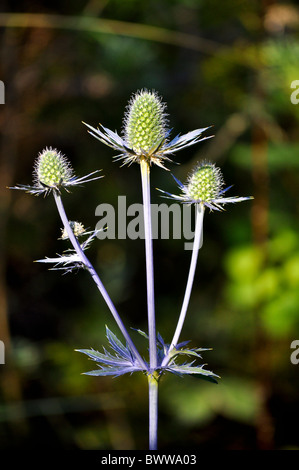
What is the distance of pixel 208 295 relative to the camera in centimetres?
504

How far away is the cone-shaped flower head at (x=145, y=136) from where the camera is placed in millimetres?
997

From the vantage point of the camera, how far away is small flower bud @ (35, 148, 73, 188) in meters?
0.97

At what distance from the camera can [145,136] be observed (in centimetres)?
103

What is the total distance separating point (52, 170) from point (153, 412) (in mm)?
509

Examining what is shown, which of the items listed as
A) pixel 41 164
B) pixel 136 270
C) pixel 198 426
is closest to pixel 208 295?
pixel 136 270

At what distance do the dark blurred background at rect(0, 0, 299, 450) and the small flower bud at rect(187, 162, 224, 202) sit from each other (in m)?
1.94

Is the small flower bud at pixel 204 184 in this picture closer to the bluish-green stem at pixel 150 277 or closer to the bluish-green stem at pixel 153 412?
the bluish-green stem at pixel 150 277

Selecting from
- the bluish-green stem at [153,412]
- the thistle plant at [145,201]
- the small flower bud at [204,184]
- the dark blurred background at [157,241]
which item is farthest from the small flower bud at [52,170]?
the dark blurred background at [157,241]

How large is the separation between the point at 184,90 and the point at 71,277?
2.16 metres

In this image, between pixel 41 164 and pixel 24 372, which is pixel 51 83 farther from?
pixel 41 164

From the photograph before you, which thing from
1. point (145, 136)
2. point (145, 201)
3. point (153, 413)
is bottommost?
point (153, 413)

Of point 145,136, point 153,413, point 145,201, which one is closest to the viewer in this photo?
point 153,413

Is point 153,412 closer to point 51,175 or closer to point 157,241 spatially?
point 51,175

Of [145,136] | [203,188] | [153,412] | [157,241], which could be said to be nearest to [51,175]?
[145,136]
